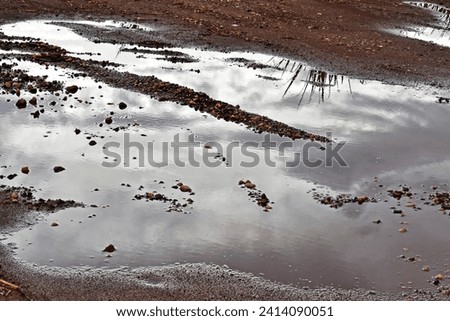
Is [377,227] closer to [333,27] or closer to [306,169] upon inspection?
[306,169]

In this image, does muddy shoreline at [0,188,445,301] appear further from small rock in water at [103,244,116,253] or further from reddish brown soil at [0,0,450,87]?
reddish brown soil at [0,0,450,87]

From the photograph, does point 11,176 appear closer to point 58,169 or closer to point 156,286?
point 58,169

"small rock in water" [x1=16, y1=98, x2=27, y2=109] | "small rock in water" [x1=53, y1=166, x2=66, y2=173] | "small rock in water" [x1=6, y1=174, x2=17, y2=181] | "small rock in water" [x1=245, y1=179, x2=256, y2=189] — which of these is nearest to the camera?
"small rock in water" [x1=6, y1=174, x2=17, y2=181]

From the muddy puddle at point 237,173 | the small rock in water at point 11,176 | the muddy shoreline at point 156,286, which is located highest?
the muddy puddle at point 237,173

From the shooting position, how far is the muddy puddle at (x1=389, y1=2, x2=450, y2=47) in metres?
14.5

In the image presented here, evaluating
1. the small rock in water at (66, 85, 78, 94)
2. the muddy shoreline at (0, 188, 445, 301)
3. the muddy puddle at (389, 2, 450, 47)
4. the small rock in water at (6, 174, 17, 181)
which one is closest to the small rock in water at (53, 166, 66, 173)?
the small rock in water at (6, 174, 17, 181)

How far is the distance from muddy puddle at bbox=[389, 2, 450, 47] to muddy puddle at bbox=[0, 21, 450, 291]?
3.43 m

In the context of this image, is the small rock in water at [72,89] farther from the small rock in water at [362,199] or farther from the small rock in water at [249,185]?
the small rock in water at [362,199]

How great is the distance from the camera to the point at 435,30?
1537cm

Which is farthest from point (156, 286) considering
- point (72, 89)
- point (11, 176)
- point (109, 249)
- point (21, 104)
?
point (72, 89)

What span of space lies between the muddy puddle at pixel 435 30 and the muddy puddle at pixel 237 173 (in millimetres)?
3425

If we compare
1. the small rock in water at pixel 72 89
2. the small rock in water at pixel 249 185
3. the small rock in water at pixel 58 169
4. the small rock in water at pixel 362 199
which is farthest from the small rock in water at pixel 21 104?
the small rock in water at pixel 362 199

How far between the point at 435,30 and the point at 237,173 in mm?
9134

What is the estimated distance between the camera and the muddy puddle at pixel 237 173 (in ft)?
21.1
